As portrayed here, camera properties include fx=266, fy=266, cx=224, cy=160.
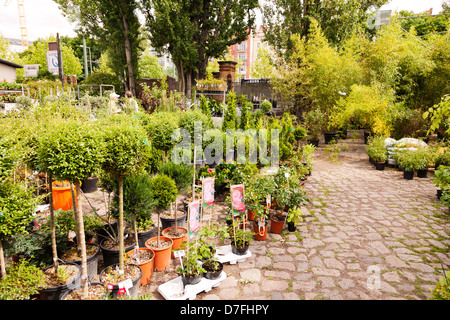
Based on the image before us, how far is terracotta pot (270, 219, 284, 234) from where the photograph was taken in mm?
4418

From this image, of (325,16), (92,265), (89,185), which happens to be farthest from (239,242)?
(325,16)

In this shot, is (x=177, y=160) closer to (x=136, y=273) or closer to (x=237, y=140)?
(x=237, y=140)

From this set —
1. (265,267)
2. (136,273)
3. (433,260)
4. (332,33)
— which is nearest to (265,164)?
(265,267)

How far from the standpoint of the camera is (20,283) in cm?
229

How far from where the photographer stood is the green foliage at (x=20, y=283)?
216 cm

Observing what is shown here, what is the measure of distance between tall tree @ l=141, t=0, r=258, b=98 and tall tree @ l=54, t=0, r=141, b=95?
1183 mm

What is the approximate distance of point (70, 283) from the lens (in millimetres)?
2617

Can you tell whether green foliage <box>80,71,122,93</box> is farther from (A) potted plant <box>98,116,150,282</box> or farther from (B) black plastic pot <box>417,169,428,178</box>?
(A) potted plant <box>98,116,150,282</box>

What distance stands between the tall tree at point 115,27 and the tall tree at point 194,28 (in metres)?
1.18

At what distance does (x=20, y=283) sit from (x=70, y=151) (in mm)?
1229

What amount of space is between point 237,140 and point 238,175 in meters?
1.78

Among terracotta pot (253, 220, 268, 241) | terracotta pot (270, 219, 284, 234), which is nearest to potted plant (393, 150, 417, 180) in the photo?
terracotta pot (270, 219, 284, 234)

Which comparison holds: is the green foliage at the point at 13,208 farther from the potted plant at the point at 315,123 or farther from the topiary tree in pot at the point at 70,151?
the potted plant at the point at 315,123

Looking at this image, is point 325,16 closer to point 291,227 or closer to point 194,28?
point 194,28
